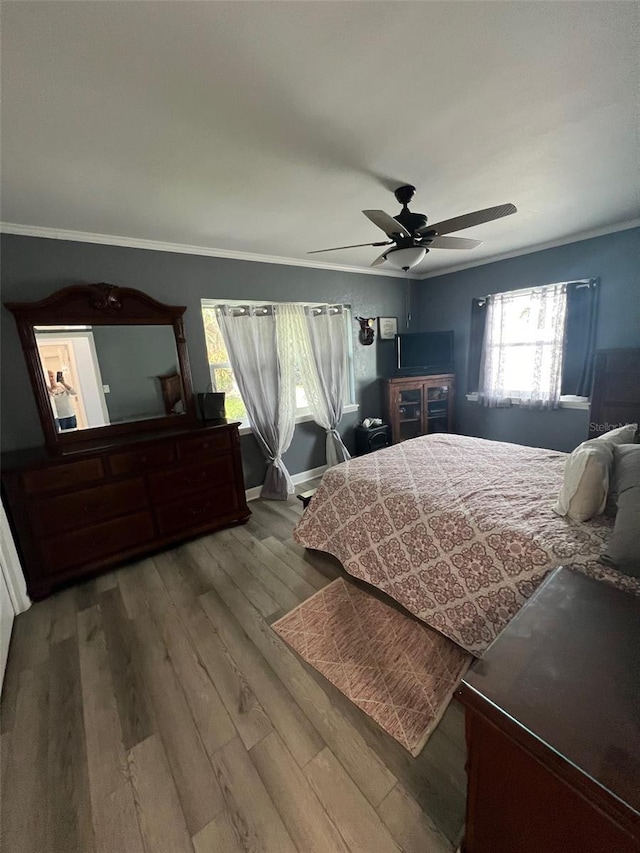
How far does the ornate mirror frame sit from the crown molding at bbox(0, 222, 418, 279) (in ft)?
1.16

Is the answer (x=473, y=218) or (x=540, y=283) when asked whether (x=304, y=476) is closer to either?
(x=473, y=218)

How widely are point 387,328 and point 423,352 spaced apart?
0.58 metres

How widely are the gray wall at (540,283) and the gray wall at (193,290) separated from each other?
2.11 ft

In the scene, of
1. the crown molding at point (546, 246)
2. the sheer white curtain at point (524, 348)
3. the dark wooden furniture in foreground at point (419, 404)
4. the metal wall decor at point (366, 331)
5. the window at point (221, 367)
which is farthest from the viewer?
the dark wooden furniture in foreground at point (419, 404)

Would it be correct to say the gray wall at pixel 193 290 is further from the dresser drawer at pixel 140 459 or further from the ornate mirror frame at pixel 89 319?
the dresser drawer at pixel 140 459

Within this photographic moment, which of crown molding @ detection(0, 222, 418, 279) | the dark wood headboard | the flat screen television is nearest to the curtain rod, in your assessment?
the flat screen television

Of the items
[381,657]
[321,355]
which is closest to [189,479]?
[381,657]

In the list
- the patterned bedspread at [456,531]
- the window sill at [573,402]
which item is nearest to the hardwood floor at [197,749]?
the patterned bedspread at [456,531]

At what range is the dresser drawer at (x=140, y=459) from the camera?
7.61ft

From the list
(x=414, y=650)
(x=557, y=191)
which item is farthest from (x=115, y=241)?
(x=414, y=650)

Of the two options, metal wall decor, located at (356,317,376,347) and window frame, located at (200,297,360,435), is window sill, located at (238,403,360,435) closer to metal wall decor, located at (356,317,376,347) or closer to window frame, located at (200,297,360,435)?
window frame, located at (200,297,360,435)

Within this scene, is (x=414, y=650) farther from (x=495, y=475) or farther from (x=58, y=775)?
(x=58, y=775)

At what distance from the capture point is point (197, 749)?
1282 millimetres

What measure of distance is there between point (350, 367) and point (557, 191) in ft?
8.06
